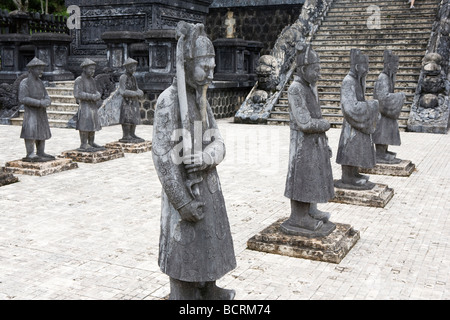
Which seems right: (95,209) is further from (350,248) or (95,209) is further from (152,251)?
(350,248)

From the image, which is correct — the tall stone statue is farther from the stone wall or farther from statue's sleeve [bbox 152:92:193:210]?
the stone wall

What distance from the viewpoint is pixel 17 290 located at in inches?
165

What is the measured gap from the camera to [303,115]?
5.00 meters

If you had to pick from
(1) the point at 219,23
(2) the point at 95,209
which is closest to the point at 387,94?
(2) the point at 95,209

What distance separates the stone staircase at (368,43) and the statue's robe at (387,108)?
18.8ft

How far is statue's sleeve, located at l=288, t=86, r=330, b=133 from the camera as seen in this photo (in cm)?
499

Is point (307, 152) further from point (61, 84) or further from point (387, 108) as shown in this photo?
point (61, 84)

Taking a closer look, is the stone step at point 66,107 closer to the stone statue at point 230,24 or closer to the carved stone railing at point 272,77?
the carved stone railing at point 272,77

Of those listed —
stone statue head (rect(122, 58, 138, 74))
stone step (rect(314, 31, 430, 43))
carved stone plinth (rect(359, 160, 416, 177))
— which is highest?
stone step (rect(314, 31, 430, 43))

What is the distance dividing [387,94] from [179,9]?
1218 centimetres

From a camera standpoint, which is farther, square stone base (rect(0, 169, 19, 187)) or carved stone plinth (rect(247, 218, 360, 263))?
square stone base (rect(0, 169, 19, 187))

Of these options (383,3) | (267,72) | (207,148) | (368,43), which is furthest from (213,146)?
(383,3)

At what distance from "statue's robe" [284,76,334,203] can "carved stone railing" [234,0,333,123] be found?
10.3 metres

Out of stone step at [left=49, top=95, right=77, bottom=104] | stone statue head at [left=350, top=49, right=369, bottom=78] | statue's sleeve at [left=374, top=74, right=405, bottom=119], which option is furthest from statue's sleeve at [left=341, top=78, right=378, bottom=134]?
stone step at [left=49, top=95, right=77, bottom=104]
